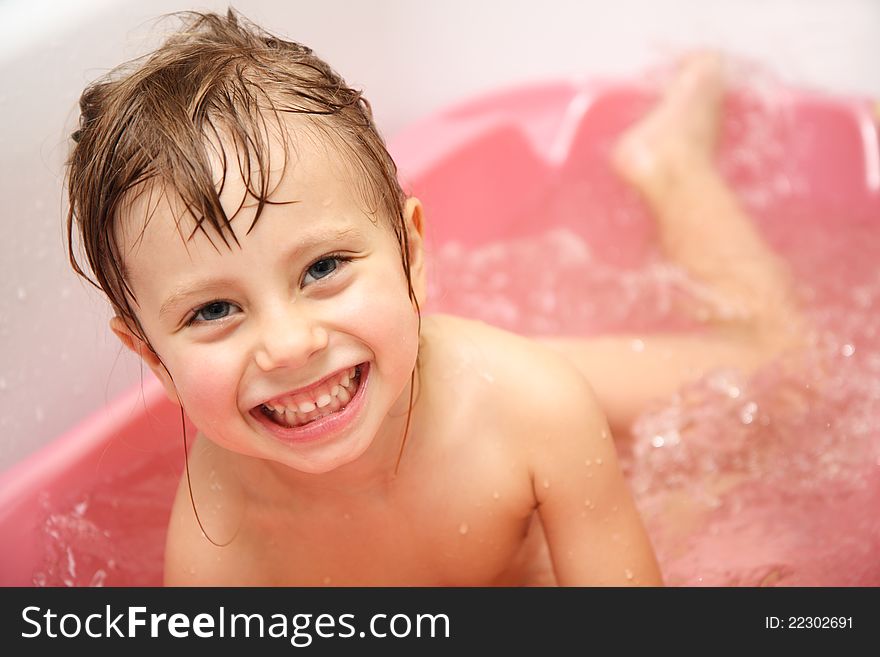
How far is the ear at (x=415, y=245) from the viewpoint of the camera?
1.02m

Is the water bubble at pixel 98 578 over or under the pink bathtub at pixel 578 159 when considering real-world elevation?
under

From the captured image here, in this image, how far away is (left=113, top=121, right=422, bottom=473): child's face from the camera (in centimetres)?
88

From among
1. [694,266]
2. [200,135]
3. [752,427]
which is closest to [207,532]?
[200,135]

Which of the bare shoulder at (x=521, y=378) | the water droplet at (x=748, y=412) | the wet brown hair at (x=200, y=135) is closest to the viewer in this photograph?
the wet brown hair at (x=200, y=135)

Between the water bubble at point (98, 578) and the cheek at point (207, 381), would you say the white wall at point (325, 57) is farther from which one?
the cheek at point (207, 381)

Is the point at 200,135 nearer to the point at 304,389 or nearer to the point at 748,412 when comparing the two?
the point at 304,389

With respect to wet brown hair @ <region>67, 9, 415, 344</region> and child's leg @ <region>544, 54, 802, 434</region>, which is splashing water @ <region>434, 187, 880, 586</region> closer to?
child's leg @ <region>544, 54, 802, 434</region>

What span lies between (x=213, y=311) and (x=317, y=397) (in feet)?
0.35

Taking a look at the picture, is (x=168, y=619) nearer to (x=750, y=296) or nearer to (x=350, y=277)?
(x=350, y=277)

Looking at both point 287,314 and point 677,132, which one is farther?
point 677,132

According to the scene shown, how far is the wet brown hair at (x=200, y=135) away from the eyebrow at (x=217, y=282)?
0.03 m

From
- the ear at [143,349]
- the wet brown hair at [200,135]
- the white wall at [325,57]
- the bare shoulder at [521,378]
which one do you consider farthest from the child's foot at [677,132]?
the ear at [143,349]

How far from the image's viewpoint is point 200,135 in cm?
87

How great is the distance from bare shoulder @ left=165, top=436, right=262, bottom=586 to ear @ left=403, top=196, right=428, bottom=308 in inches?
11.0
